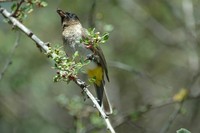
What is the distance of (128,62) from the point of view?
8.27 metres

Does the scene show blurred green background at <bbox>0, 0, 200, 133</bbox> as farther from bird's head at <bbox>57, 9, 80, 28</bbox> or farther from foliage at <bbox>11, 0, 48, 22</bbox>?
foliage at <bbox>11, 0, 48, 22</bbox>

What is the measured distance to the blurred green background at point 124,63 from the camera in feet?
23.4

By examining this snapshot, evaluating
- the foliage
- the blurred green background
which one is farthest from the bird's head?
the blurred green background

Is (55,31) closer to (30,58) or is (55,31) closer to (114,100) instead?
(30,58)

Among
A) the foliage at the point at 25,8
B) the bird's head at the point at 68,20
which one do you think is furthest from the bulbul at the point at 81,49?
the foliage at the point at 25,8

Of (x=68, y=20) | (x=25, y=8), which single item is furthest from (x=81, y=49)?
(x=25, y=8)

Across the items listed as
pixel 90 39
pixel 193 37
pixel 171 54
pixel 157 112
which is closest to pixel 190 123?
pixel 157 112

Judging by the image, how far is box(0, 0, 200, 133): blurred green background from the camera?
712cm

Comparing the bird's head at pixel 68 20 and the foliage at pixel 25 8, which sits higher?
the bird's head at pixel 68 20

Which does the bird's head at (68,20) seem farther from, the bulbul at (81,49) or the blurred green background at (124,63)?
the blurred green background at (124,63)

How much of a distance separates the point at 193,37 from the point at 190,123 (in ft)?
4.10

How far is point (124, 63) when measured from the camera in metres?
8.11

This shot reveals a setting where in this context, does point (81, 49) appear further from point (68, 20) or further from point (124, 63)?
point (124, 63)

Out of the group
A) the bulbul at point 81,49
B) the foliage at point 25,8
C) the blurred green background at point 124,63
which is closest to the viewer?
the foliage at point 25,8
